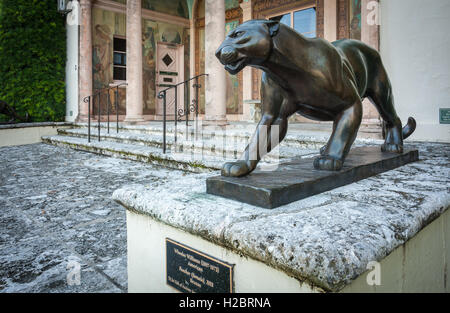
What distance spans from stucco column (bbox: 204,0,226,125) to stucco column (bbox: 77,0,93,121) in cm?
533

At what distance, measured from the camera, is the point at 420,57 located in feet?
15.0

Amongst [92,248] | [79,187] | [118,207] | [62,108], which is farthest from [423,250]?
[62,108]

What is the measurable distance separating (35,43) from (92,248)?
33.7ft

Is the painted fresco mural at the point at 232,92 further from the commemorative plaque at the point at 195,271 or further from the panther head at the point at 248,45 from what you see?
the commemorative plaque at the point at 195,271

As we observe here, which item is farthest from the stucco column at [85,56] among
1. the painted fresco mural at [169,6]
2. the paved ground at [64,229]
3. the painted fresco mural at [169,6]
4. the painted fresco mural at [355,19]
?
the painted fresco mural at [355,19]

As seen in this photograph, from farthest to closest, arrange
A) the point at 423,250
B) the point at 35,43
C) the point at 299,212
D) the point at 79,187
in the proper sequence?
the point at 35,43, the point at 79,187, the point at 423,250, the point at 299,212

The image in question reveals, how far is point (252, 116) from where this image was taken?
27.8 ft

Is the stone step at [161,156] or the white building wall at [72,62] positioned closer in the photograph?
the stone step at [161,156]

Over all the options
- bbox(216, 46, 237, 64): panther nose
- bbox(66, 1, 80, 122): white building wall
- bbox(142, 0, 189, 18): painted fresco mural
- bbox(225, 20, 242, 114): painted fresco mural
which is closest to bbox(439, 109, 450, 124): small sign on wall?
bbox(216, 46, 237, 64): panther nose

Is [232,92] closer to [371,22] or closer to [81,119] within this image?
[81,119]

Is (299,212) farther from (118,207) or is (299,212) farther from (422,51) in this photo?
(422,51)

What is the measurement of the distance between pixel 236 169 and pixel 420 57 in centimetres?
456

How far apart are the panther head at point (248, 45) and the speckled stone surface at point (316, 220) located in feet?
1.52

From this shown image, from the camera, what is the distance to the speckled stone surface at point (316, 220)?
2.33ft
